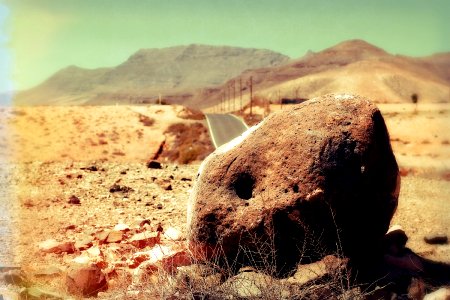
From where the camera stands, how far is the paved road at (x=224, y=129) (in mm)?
33156

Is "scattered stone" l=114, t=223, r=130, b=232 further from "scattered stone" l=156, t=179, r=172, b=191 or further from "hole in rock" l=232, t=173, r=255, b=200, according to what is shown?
"scattered stone" l=156, t=179, r=172, b=191

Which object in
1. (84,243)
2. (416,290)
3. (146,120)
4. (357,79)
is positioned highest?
(357,79)

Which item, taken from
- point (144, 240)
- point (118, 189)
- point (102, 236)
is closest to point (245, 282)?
point (144, 240)

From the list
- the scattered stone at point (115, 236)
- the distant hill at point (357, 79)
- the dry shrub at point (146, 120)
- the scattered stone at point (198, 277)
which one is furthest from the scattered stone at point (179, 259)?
the distant hill at point (357, 79)

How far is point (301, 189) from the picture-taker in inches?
280

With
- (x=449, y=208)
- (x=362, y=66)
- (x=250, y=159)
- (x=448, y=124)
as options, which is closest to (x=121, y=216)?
(x=250, y=159)

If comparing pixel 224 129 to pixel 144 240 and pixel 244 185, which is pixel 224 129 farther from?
pixel 244 185

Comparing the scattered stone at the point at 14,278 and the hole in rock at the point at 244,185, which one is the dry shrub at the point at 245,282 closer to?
the hole in rock at the point at 244,185

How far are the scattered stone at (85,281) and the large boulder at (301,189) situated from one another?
4.17 ft

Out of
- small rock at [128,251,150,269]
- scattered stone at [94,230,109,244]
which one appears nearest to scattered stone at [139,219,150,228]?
scattered stone at [94,230,109,244]

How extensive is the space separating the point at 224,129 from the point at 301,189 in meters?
31.7

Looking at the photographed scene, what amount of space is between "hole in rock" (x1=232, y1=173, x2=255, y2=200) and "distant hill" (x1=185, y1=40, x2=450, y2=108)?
79.4 metres

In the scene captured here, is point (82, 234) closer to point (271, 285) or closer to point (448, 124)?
point (271, 285)

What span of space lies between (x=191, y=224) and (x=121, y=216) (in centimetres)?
439
